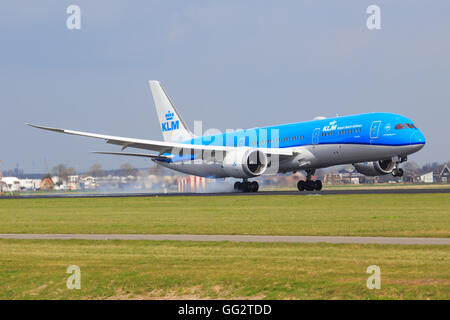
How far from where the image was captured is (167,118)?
7688 centimetres

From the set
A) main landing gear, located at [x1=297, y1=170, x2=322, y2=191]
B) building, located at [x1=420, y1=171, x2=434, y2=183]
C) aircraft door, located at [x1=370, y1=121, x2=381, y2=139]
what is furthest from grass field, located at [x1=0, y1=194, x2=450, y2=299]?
building, located at [x1=420, y1=171, x2=434, y2=183]

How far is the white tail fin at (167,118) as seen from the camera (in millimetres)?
76000

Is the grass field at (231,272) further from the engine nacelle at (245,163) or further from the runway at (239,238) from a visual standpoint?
the engine nacelle at (245,163)

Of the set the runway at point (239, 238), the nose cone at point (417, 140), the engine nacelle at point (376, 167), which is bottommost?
the runway at point (239, 238)

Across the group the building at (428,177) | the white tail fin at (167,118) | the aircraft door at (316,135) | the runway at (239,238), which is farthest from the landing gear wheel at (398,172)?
the building at (428,177)

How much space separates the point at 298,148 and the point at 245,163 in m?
4.80

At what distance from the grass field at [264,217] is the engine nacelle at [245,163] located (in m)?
8.51

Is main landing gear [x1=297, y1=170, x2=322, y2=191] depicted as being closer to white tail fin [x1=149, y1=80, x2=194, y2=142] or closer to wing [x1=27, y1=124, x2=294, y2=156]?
wing [x1=27, y1=124, x2=294, y2=156]

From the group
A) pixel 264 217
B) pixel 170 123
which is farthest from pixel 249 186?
pixel 264 217

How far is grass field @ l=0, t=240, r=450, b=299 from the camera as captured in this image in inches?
672

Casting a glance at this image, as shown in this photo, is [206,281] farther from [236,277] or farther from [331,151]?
[331,151]
